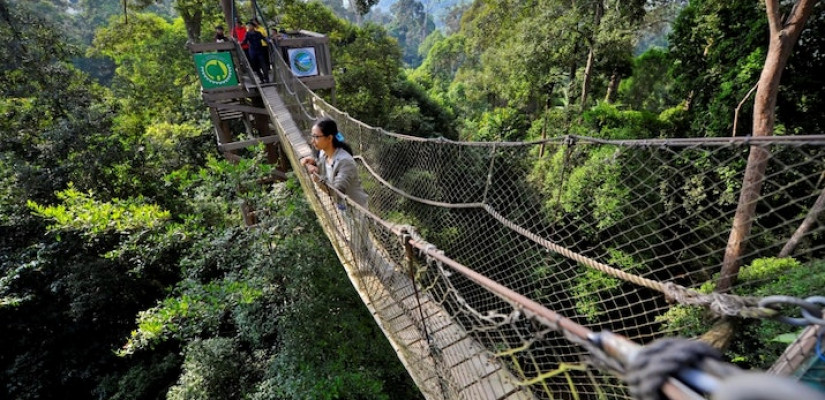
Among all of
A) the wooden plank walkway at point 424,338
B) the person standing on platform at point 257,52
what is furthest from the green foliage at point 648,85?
the wooden plank walkway at point 424,338

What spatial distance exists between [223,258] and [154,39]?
7.20 meters

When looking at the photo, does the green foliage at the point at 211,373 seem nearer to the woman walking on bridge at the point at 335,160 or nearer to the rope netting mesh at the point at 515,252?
the rope netting mesh at the point at 515,252

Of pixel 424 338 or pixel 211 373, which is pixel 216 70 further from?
pixel 424 338

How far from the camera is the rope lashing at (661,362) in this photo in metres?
0.38

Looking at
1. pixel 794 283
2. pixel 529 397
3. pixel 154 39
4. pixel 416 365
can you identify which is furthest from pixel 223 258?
pixel 154 39

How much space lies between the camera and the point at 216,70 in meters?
3.72

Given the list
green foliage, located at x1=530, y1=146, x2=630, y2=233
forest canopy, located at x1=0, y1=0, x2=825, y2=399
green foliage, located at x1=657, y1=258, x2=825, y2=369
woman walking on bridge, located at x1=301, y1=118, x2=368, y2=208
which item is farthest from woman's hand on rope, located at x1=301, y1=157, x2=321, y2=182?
green foliage, located at x1=530, y1=146, x2=630, y2=233

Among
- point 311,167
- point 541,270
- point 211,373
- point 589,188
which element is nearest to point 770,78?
point 589,188

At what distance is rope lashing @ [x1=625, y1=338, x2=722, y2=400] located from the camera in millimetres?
381

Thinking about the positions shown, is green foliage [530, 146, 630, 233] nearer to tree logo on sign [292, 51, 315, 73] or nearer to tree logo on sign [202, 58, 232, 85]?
tree logo on sign [292, 51, 315, 73]

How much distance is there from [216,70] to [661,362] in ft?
13.9

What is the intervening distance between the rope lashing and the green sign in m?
4.10

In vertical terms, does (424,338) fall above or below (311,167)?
below

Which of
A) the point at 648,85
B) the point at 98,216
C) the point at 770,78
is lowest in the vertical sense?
the point at 98,216
